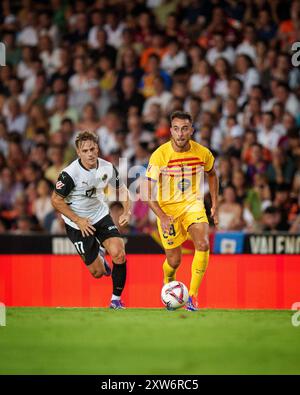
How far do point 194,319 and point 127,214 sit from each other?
5.17 feet

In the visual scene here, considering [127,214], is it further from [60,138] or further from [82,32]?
[82,32]

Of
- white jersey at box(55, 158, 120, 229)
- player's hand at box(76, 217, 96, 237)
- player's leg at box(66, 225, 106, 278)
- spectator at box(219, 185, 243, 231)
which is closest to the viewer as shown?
player's hand at box(76, 217, 96, 237)

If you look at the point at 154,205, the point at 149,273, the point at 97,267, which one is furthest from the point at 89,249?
the point at 149,273

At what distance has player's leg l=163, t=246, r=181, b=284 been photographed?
1106 centimetres

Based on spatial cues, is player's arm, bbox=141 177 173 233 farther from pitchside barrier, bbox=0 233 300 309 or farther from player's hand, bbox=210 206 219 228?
pitchside barrier, bbox=0 233 300 309

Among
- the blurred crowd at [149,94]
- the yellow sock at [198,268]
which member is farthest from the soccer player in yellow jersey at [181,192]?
the blurred crowd at [149,94]

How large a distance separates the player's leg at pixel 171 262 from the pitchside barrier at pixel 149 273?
1867 mm

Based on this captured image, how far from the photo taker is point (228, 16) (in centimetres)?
1705

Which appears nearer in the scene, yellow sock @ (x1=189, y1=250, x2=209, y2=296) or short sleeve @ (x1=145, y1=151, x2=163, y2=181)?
yellow sock @ (x1=189, y1=250, x2=209, y2=296)

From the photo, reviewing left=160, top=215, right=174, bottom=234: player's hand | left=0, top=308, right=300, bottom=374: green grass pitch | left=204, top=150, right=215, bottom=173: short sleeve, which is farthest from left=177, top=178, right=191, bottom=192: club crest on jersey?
left=0, top=308, right=300, bottom=374: green grass pitch

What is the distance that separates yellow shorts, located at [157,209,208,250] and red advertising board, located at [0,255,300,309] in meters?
2.17

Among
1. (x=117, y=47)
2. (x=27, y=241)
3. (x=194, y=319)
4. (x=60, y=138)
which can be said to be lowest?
(x=194, y=319)

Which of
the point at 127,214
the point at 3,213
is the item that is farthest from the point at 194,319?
the point at 3,213

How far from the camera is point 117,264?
10.7 m
